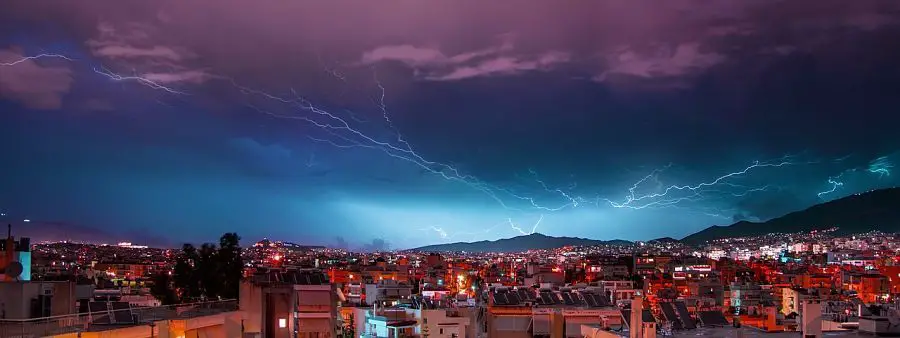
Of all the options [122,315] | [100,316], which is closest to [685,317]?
[122,315]

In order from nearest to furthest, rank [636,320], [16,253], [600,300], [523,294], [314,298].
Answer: [636,320] → [314,298] → [600,300] → [523,294] → [16,253]

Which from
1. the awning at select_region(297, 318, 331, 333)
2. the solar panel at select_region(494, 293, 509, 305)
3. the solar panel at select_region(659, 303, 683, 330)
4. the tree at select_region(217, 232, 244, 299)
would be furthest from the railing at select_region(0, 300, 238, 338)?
the tree at select_region(217, 232, 244, 299)

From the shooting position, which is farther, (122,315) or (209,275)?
(209,275)

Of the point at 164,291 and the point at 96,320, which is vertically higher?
the point at 96,320

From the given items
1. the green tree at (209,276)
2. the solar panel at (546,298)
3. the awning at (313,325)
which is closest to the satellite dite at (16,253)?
the green tree at (209,276)

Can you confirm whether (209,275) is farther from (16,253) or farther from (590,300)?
(590,300)


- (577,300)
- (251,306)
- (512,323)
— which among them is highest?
(251,306)

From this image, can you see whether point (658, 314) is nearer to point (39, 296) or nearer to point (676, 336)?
point (676, 336)

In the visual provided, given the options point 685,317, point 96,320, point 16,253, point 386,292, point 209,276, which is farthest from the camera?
point 386,292
